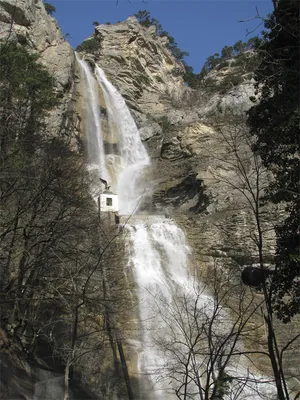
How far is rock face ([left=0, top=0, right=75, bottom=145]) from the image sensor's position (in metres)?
31.6

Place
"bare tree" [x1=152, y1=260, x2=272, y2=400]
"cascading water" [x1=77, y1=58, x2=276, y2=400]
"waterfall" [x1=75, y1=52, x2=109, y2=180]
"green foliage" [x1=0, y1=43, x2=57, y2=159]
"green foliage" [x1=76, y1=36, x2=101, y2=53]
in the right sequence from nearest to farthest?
"bare tree" [x1=152, y1=260, x2=272, y2=400] → "cascading water" [x1=77, y1=58, x2=276, y2=400] → "green foliage" [x1=0, y1=43, x2=57, y2=159] → "waterfall" [x1=75, y1=52, x2=109, y2=180] → "green foliage" [x1=76, y1=36, x2=101, y2=53]

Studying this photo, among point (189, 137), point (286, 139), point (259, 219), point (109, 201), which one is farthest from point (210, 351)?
point (189, 137)

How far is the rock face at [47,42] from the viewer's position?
1243 inches

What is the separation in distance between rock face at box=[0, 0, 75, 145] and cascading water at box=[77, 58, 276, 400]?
9.99 ft

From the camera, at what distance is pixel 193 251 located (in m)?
24.1

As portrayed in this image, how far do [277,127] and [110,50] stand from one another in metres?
43.3

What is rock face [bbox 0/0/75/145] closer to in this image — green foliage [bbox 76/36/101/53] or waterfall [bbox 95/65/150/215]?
waterfall [bbox 95/65/150/215]

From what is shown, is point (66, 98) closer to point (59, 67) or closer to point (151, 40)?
point (59, 67)

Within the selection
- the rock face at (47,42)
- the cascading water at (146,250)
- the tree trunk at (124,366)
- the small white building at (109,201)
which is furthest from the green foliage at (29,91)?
the rock face at (47,42)

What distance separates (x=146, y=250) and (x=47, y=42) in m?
23.0

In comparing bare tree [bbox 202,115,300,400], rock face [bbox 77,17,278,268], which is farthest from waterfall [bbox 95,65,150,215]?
bare tree [bbox 202,115,300,400]

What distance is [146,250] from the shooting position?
74.5 feet

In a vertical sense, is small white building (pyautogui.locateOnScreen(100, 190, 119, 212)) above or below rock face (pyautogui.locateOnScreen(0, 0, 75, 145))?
below

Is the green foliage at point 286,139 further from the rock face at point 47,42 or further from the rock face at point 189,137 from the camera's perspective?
the rock face at point 47,42
